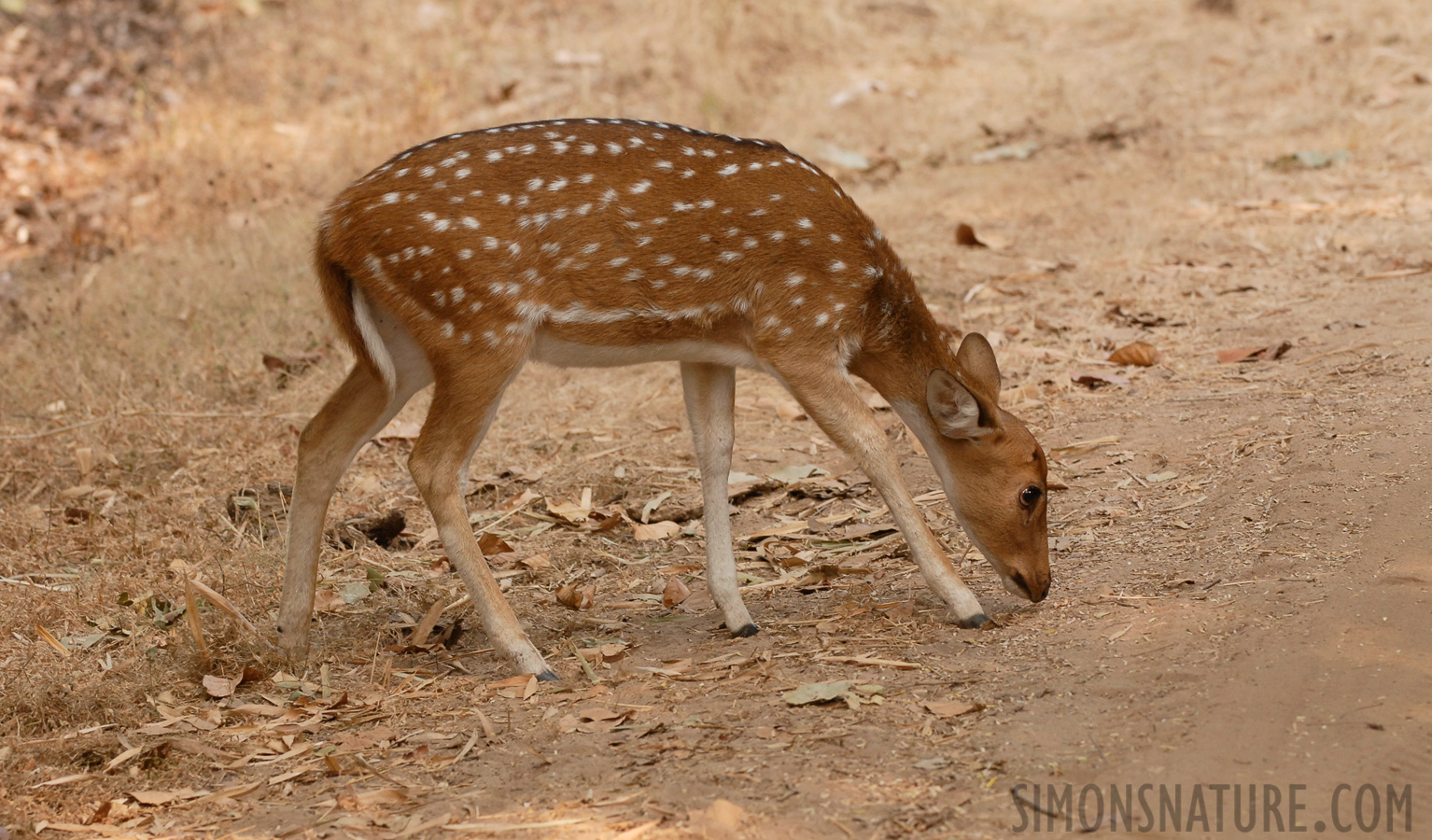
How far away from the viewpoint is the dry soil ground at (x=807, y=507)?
3.60m

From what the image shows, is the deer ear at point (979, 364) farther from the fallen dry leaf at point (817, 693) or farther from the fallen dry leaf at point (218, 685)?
the fallen dry leaf at point (218, 685)

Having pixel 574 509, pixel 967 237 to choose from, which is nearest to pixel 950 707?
pixel 574 509

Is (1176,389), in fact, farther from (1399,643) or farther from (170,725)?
(170,725)

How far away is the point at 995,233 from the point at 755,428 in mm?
3247

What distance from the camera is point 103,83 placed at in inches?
521

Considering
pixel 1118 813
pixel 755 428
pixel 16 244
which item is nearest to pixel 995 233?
pixel 755 428

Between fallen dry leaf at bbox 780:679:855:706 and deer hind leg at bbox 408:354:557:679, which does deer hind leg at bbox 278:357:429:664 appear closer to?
deer hind leg at bbox 408:354:557:679

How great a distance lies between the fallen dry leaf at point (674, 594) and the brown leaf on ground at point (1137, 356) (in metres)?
2.92

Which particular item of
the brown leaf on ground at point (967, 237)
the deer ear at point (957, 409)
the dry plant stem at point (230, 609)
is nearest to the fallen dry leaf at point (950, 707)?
the deer ear at point (957, 409)

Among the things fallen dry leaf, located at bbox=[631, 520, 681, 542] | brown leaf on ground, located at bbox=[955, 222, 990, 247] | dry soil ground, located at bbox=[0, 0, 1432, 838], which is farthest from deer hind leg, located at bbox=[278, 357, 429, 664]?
brown leaf on ground, located at bbox=[955, 222, 990, 247]

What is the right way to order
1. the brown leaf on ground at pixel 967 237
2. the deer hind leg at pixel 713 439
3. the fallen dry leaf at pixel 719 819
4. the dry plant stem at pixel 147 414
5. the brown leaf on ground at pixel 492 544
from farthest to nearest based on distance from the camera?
the brown leaf on ground at pixel 967 237, the dry plant stem at pixel 147 414, the brown leaf on ground at pixel 492 544, the deer hind leg at pixel 713 439, the fallen dry leaf at pixel 719 819

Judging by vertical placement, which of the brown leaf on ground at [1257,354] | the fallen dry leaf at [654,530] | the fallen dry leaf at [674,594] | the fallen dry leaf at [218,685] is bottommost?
the fallen dry leaf at [654,530]

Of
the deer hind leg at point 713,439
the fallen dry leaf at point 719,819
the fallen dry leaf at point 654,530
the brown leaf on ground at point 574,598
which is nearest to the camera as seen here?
the fallen dry leaf at point 719,819

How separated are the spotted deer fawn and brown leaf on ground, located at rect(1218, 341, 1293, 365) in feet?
7.99
